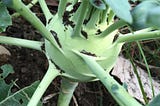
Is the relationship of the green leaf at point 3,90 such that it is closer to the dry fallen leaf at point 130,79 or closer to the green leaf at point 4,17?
the green leaf at point 4,17

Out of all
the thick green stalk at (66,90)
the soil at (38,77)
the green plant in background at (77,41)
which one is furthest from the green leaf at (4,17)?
the soil at (38,77)

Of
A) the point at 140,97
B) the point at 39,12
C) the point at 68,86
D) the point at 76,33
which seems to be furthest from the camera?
the point at 39,12

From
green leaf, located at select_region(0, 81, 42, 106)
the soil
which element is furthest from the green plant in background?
the soil

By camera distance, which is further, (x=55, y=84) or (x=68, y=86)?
(x=55, y=84)

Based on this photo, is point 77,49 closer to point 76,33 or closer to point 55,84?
point 76,33

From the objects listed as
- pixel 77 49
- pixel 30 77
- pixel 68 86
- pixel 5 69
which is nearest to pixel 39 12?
pixel 30 77

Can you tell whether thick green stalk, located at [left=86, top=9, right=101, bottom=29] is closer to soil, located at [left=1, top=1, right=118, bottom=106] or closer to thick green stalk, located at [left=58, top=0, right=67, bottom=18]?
thick green stalk, located at [left=58, top=0, right=67, bottom=18]
